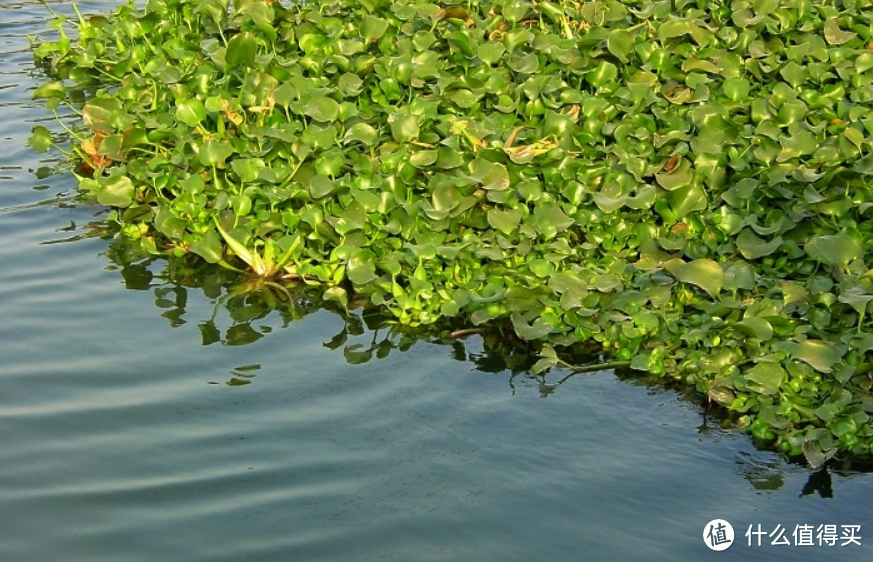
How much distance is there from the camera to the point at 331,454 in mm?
3162

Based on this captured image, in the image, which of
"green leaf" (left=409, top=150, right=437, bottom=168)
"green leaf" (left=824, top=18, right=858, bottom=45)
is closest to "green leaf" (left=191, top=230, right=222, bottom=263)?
"green leaf" (left=409, top=150, right=437, bottom=168)

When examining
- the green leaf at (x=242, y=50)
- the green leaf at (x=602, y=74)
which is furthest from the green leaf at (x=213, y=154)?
the green leaf at (x=602, y=74)

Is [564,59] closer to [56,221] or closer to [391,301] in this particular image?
[391,301]

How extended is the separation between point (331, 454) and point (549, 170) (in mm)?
1431

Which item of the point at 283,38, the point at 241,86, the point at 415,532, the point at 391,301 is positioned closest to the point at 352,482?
the point at 415,532

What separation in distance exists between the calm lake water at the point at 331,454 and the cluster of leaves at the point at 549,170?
0.18 meters

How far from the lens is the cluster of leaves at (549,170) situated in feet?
11.5

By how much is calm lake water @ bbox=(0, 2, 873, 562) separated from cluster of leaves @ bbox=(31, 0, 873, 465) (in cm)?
18

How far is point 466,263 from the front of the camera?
385 centimetres

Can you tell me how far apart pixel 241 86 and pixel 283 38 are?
0.45 metres

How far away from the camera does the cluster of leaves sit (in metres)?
3.52

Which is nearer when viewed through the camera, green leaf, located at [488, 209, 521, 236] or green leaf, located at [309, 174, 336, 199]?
green leaf, located at [488, 209, 521, 236]

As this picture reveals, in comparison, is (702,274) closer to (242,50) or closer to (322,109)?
(322,109)

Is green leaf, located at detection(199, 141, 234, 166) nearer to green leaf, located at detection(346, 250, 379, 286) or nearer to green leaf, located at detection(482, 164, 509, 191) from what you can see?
green leaf, located at detection(346, 250, 379, 286)
